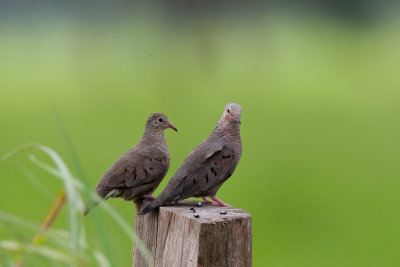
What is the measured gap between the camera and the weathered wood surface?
2613 millimetres

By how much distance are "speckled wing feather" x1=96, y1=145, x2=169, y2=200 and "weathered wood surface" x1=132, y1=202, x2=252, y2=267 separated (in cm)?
54

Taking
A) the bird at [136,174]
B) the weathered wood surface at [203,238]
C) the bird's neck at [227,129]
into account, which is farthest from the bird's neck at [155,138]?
the weathered wood surface at [203,238]

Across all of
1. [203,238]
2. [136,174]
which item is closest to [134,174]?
[136,174]

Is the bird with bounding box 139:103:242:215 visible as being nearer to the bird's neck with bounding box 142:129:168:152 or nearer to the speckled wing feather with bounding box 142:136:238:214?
the speckled wing feather with bounding box 142:136:238:214

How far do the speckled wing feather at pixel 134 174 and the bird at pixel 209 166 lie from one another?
15.0 inches

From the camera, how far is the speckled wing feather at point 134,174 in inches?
136

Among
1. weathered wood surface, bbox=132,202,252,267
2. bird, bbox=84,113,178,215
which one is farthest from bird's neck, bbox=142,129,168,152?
weathered wood surface, bbox=132,202,252,267

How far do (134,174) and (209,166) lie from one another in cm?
52

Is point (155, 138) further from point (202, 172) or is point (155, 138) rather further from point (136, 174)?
point (202, 172)

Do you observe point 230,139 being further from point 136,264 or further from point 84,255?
point 84,255

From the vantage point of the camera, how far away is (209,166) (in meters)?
3.19

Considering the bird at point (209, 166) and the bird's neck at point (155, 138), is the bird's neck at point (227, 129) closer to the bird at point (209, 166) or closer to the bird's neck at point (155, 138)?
the bird at point (209, 166)

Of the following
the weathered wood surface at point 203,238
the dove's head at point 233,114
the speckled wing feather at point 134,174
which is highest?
the dove's head at point 233,114

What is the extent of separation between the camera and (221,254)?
2.63 m
